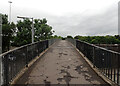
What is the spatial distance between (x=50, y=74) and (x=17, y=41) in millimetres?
28022

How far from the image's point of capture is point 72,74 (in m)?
4.58

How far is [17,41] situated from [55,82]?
1134 inches

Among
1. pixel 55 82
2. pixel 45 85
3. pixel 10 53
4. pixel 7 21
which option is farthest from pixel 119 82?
pixel 7 21

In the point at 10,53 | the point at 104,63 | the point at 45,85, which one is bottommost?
the point at 45,85

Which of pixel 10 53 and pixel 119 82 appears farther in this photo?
pixel 10 53

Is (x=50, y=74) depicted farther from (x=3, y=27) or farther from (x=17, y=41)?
(x=17, y=41)

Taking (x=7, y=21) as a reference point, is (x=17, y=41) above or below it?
below

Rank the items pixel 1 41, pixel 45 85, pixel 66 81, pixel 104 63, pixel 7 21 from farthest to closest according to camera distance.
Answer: pixel 7 21 → pixel 1 41 → pixel 104 63 → pixel 66 81 → pixel 45 85

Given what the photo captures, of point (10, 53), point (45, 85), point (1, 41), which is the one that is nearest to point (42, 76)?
point (45, 85)

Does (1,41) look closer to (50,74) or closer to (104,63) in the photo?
(50,74)

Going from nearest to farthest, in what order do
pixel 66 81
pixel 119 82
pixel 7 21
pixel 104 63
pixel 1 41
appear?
1. pixel 119 82
2. pixel 66 81
3. pixel 104 63
4. pixel 1 41
5. pixel 7 21

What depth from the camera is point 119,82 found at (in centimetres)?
323

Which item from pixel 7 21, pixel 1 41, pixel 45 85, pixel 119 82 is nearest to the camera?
pixel 119 82

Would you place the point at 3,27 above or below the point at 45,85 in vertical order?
above
